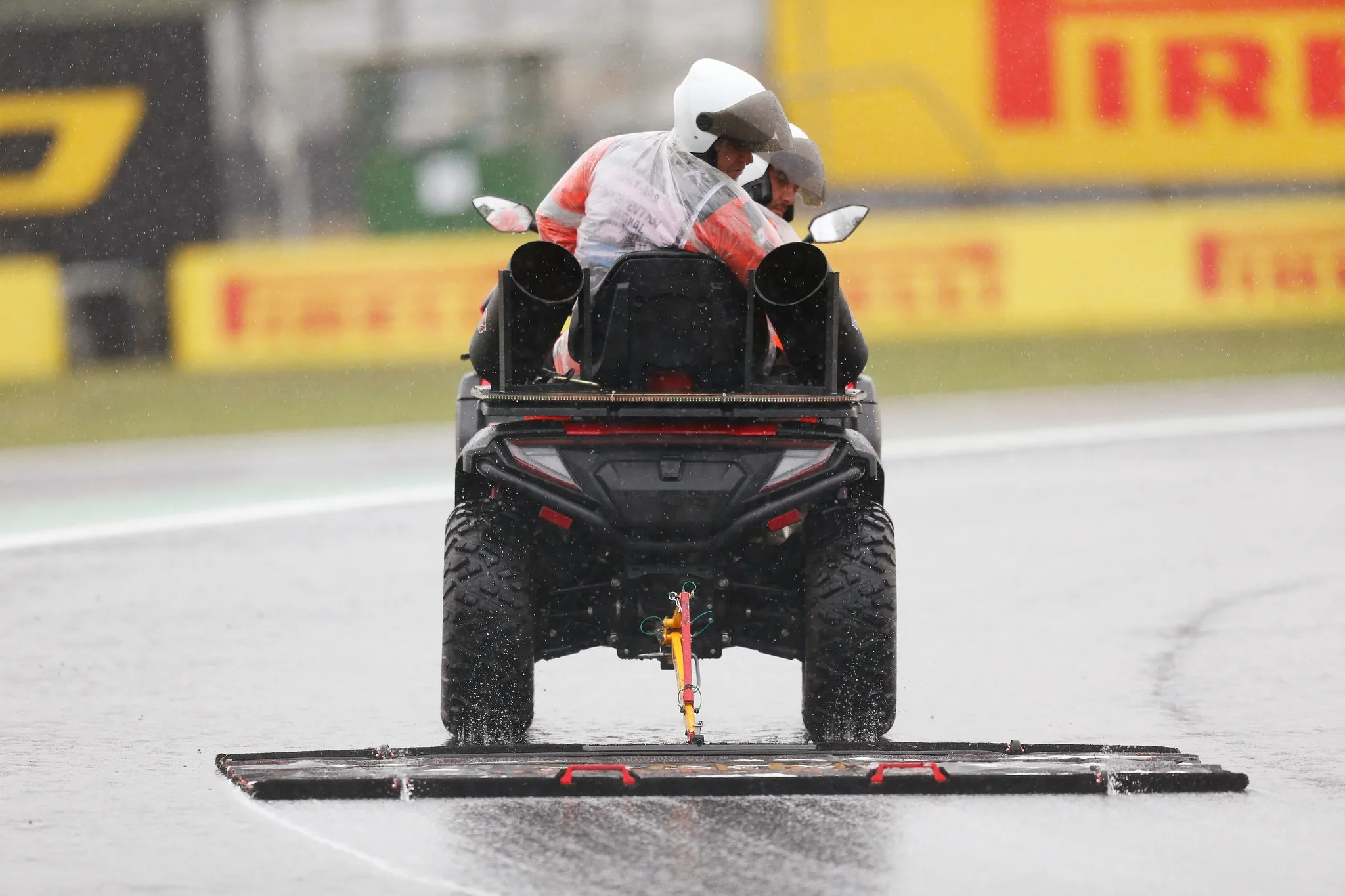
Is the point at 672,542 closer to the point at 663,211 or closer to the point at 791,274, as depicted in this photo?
the point at 791,274

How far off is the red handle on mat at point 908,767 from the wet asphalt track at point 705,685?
117 millimetres

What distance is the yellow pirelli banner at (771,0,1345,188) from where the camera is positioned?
2789 centimetres

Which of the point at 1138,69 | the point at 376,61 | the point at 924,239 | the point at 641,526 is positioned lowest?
the point at 641,526

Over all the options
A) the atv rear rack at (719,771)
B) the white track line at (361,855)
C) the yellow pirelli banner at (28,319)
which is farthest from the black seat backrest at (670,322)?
the yellow pirelli banner at (28,319)

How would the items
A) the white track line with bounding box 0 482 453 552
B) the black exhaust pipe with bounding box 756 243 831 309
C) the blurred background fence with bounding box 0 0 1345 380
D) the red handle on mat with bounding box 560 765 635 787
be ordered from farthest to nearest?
the blurred background fence with bounding box 0 0 1345 380 → the white track line with bounding box 0 482 453 552 → the black exhaust pipe with bounding box 756 243 831 309 → the red handle on mat with bounding box 560 765 635 787

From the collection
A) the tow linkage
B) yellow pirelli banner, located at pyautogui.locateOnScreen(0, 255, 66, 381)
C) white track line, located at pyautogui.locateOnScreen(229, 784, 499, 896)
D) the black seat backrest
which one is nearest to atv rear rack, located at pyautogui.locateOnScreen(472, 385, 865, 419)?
the black seat backrest

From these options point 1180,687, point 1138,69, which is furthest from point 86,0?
point 1180,687

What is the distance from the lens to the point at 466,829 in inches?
261

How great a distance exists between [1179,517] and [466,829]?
296 inches

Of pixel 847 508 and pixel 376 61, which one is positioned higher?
pixel 376 61

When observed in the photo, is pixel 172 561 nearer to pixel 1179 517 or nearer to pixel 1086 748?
pixel 1179 517

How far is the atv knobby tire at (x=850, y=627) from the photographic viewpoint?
732cm

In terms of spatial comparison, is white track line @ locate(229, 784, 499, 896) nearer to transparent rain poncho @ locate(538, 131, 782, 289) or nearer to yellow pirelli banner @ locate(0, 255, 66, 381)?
transparent rain poncho @ locate(538, 131, 782, 289)

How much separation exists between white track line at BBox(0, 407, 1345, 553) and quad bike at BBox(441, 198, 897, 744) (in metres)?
6.18
